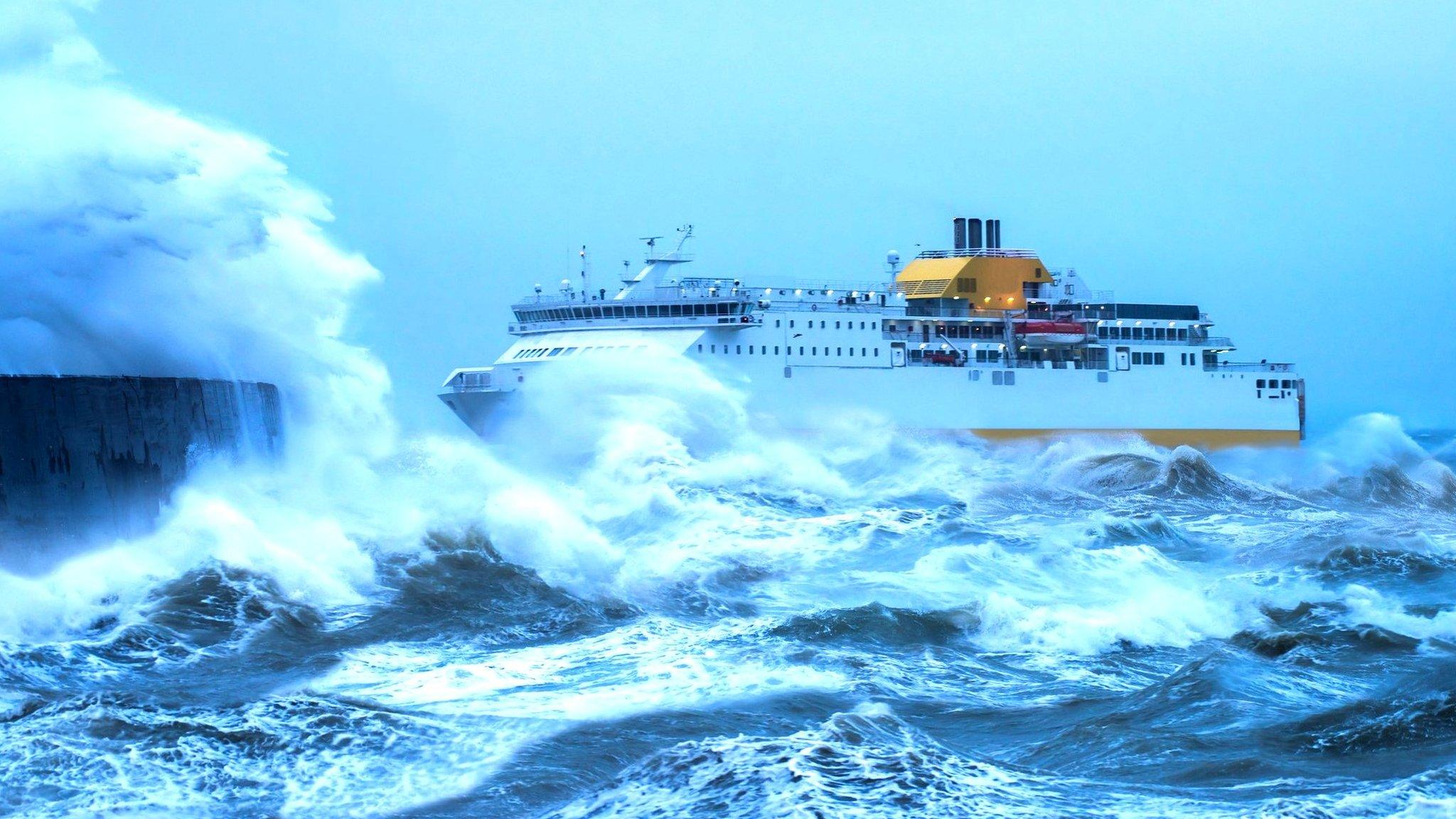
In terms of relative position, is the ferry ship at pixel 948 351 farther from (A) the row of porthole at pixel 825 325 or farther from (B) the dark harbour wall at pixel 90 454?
(B) the dark harbour wall at pixel 90 454

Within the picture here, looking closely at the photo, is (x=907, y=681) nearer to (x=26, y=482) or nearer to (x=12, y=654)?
(x=12, y=654)

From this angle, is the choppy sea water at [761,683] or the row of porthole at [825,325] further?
the row of porthole at [825,325]

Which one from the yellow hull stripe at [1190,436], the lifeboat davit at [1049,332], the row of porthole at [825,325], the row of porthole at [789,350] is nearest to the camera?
the row of porthole at [789,350]

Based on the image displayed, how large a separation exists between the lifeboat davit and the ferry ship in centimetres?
5

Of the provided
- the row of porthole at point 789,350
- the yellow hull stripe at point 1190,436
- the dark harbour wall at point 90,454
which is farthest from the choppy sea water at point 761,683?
the yellow hull stripe at point 1190,436

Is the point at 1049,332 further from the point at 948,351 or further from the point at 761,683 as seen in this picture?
the point at 761,683

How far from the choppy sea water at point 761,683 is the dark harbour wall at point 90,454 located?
2.43 feet

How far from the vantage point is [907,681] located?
37.0ft

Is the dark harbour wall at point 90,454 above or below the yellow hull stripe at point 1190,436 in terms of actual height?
above

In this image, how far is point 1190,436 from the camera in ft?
161

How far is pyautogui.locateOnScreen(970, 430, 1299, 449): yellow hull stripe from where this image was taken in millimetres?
45406

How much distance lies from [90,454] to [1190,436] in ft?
139

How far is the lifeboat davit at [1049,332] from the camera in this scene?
4769 centimetres

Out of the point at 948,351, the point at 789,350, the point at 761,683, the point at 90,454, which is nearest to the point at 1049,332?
the point at 948,351
